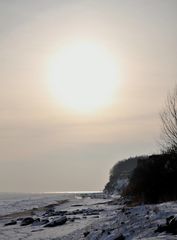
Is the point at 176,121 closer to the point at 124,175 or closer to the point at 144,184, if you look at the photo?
the point at 144,184

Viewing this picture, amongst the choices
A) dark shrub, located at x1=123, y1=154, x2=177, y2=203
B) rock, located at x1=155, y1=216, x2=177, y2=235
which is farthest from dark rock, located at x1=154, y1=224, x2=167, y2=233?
dark shrub, located at x1=123, y1=154, x2=177, y2=203

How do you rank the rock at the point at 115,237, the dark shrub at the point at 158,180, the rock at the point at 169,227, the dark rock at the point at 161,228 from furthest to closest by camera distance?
the dark shrub at the point at 158,180, the rock at the point at 115,237, the dark rock at the point at 161,228, the rock at the point at 169,227

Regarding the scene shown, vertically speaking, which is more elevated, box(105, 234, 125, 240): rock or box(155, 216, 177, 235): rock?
box(155, 216, 177, 235): rock

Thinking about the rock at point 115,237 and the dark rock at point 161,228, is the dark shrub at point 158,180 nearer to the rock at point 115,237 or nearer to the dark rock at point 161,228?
the rock at point 115,237

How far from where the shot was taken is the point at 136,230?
1777 cm

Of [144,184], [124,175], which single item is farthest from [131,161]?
[144,184]

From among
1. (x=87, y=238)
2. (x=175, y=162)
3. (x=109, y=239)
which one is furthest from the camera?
(x=175, y=162)

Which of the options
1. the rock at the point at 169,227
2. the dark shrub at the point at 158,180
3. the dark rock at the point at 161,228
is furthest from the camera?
the dark shrub at the point at 158,180

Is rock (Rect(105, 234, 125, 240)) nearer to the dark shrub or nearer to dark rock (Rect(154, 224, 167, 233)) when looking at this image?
dark rock (Rect(154, 224, 167, 233))

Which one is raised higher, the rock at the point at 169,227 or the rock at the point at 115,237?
the rock at the point at 169,227

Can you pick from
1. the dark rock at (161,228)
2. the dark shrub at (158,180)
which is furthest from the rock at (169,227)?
the dark shrub at (158,180)

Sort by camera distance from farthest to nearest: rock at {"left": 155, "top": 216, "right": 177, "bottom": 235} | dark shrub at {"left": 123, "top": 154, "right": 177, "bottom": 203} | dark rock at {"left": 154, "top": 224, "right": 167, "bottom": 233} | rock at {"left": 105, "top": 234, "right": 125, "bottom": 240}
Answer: dark shrub at {"left": 123, "top": 154, "right": 177, "bottom": 203} < rock at {"left": 105, "top": 234, "right": 125, "bottom": 240} < dark rock at {"left": 154, "top": 224, "right": 167, "bottom": 233} < rock at {"left": 155, "top": 216, "right": 177, "bottom": 235}

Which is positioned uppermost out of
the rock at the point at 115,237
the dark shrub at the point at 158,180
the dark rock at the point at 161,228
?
the dark shrub at the point at 158,180

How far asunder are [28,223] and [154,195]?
41.8ft
